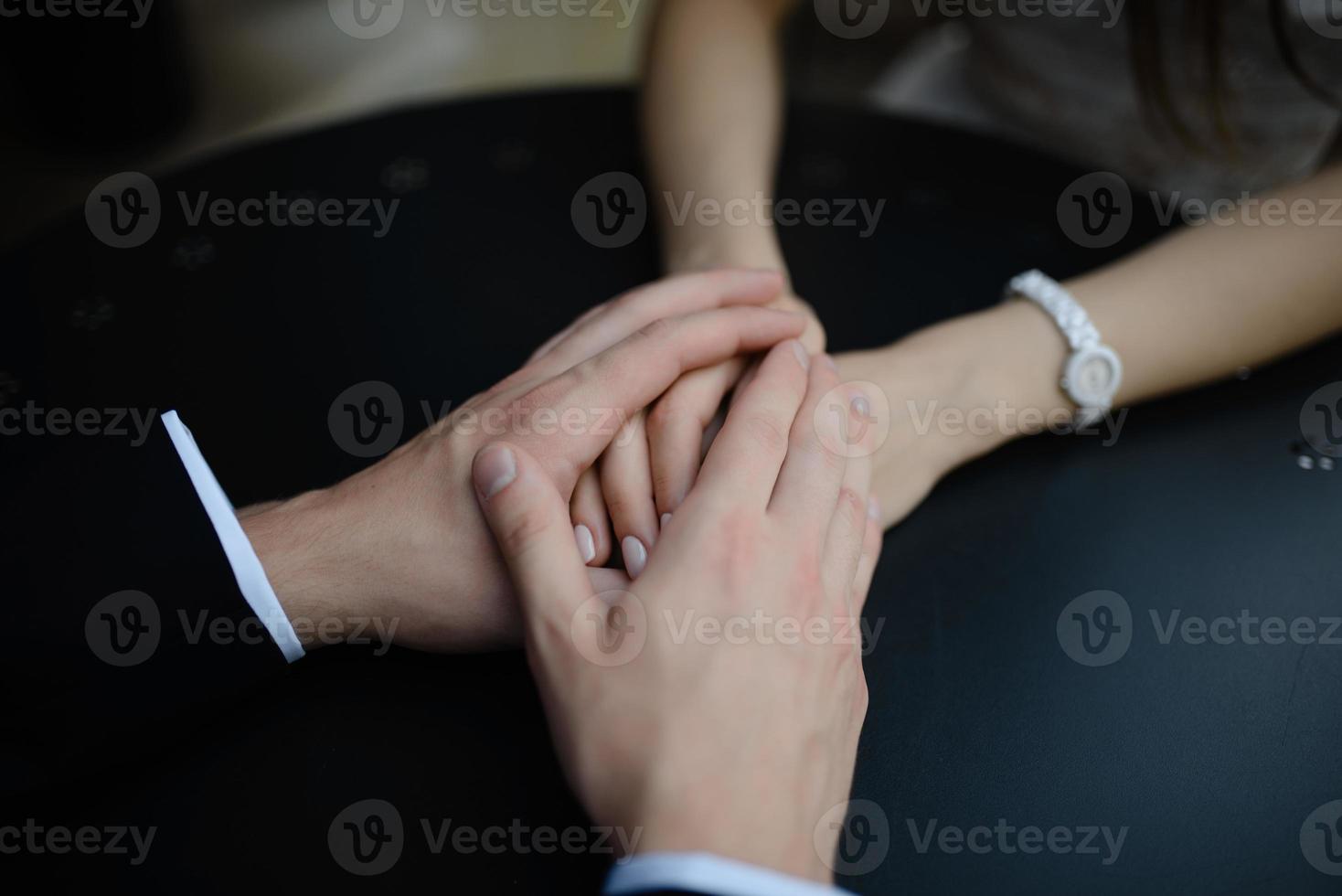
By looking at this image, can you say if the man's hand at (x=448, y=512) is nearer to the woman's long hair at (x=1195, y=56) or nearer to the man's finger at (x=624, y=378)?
the man's finger at (x=624, y=378)

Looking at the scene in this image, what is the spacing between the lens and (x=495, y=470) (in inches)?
24.7

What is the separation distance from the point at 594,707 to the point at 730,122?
2.25ft

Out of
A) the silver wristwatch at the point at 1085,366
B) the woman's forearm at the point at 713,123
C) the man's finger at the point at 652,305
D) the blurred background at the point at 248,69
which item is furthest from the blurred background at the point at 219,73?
the silver wristwatch at the point at 1085,366

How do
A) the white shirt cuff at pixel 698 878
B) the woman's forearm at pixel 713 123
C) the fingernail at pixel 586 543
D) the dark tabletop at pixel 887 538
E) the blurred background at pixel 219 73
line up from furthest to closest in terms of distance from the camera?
the blurred background at pixel 219 73, the woman's forearm at pixel 713 123, the fingernail at pixel 586 543, the dark tabletop at pixel 887 538, the white shirt cuff at pixel 698 878

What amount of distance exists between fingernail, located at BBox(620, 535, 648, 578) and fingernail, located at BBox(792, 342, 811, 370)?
201mm

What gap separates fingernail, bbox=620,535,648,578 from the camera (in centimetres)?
66

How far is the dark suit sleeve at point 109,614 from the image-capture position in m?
0.61

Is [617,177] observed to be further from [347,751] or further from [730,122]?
[347,751]

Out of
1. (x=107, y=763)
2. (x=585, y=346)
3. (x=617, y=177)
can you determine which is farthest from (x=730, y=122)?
(x=107, y=763)

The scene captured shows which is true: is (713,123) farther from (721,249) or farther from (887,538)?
(887,538)

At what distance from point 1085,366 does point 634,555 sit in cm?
44

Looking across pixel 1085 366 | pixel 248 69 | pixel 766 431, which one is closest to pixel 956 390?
pixel 1085 366

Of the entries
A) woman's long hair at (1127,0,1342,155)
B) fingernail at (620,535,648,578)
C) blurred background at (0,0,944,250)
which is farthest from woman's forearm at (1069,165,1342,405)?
blurred background at (0,0,944,250)

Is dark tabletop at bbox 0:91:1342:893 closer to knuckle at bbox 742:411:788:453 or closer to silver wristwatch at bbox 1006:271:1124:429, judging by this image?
silver wristwatch at bbox 1006:271:1124:429
